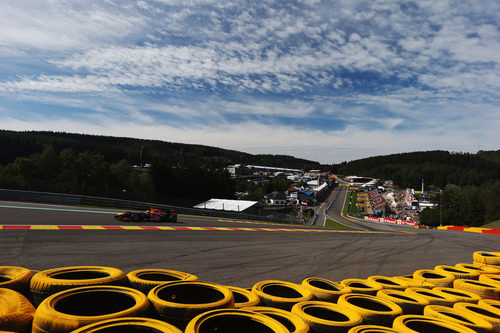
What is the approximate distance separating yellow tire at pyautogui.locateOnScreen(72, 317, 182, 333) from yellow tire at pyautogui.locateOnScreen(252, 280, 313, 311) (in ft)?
4.98

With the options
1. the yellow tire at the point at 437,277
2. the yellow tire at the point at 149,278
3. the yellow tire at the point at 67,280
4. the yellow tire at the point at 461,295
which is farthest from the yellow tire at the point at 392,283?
the yellow tire at the point at 67,280

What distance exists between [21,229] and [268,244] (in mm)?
9530

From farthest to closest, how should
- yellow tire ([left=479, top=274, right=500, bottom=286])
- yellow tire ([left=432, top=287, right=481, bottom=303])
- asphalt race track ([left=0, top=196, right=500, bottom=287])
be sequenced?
1. asphalt race track ([left=0, top=196, right=500, bottom=287])
2. yellow tire ([left=479, top=274, right=500, bottom=286])
3. yellow tire ([left=432, top=287, right=481, bottom=303])

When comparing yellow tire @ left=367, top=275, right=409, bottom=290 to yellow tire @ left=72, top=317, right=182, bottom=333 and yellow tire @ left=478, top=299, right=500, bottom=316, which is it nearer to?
yellow tire @ left=478, top=299, right=500, bottom=316

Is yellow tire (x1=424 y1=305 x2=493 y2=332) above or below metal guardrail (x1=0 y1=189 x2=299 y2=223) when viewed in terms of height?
above

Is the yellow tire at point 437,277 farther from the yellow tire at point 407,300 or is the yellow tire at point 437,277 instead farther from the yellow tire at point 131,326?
the yellow tire at point 131,326

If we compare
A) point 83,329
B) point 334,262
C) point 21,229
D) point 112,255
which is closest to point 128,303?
point 83,329

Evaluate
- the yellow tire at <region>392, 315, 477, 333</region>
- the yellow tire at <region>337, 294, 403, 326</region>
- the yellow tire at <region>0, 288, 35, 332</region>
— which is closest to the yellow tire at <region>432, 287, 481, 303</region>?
the yellow tire at <region>337, 294, 403, 326</region>

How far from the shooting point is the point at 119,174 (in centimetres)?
7750

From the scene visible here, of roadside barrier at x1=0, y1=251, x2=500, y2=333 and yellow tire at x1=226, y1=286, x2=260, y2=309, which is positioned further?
yellow tire at x1=226, y1=286, x2=260, y2=309

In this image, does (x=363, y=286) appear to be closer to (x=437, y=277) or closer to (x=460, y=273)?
(x=437, y=277)

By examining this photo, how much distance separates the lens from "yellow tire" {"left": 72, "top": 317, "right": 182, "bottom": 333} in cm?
222

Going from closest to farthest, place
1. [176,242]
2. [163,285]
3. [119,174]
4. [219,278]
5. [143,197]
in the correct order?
[163,285]
[219,278]
[176,242]
[143,197]
[119,174]

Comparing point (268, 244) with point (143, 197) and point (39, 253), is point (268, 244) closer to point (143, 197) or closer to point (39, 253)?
point (39, 253)
